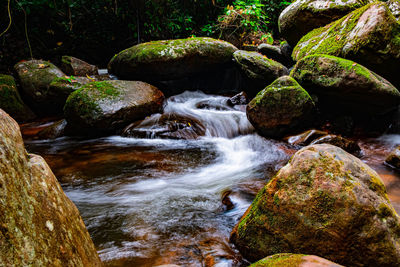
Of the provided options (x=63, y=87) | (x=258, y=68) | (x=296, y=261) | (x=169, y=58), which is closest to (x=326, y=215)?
(x=296, y=261)

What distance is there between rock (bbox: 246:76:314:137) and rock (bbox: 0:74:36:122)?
7.42 meters

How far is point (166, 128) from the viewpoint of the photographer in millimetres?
6531

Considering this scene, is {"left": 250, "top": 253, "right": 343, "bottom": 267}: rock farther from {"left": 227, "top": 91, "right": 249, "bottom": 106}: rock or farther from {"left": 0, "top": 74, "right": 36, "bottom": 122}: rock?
{"left": 0, "top": 74, "right": 36, "bottom": 122}: rock

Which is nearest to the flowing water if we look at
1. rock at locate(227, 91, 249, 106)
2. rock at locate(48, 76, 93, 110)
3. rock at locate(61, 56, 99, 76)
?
rock at locate(227, 91, 249, 106)

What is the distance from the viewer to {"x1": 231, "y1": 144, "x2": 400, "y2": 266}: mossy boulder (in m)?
1.82

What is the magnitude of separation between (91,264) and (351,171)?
6.80 ft

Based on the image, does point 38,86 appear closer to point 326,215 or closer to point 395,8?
point 326,215

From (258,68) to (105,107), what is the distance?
16.0ft

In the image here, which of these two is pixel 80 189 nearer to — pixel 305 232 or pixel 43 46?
pixel 305 232

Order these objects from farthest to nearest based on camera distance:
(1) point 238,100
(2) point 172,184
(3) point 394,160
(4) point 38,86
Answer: (1) point 238,100 < (4) point 38,86 < (3) point 394,160 < (2) point 172,184

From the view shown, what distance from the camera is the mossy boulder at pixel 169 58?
26.3 ft

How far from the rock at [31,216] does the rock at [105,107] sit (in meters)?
5.21

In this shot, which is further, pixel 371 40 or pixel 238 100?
pixel 238 100

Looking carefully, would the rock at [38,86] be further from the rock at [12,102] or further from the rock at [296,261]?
the rock at [296,261]
